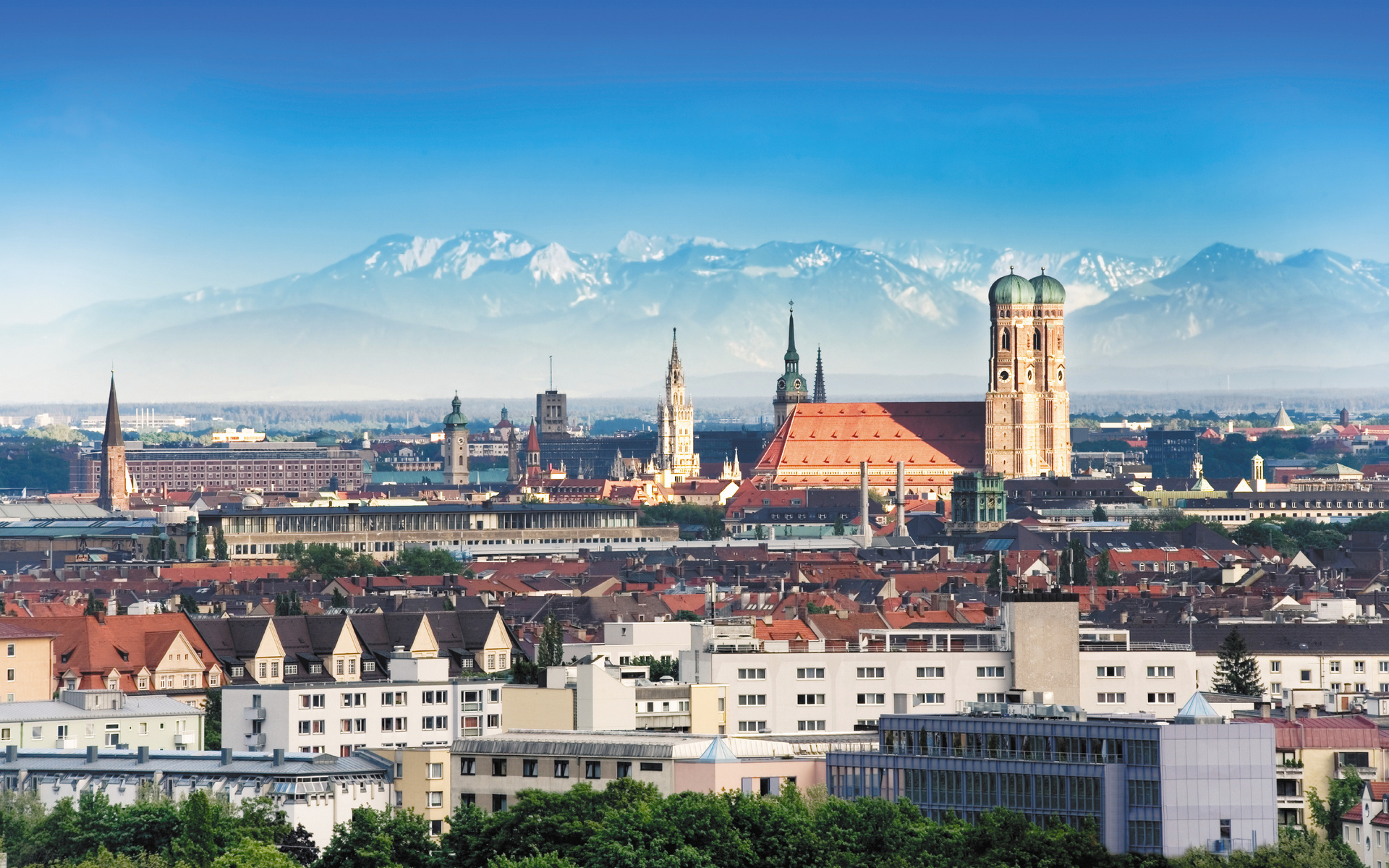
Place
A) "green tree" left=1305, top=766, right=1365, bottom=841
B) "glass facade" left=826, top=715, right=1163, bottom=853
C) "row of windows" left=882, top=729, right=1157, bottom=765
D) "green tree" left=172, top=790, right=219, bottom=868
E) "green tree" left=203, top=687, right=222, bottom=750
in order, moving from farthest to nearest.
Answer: "green tree" left=203, top=687, right=222, bottom=750, "green tree" left=1305, top=766, right=1365, bottom=841, "green tree" left=172, top=790, right=219, bottom=868, "row of windows" left=882, top=729, right=1157, bottom=765, "glass facade" left=826, top=715, right=1163, bottom=853

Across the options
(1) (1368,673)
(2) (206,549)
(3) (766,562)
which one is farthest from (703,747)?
(2) (206,549)

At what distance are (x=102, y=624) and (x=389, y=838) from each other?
1332 inches

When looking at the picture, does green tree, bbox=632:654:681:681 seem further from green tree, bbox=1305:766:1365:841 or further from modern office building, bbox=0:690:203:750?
green tree, bbox=1305:766:1365:841

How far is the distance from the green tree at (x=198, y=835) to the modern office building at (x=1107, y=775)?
34.2 ft

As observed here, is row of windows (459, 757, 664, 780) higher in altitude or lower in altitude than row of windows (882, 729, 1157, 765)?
lower

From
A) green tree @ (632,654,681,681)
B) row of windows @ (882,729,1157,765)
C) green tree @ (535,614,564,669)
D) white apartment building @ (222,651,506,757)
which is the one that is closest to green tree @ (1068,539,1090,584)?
green tree @ (535,614,564,669)

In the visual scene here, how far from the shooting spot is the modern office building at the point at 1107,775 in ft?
177

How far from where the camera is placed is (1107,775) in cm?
5447

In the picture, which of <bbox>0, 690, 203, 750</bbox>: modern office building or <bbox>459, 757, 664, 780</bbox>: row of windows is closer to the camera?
<bbox>459, 757, 664, 780</bbox>: row of windows

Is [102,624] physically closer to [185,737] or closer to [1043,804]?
[185,737]

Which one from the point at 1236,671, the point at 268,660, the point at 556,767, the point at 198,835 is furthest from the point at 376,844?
the point at 1236,671

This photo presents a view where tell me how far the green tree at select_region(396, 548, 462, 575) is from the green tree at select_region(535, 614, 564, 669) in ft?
193

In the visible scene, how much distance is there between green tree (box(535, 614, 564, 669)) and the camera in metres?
81.2

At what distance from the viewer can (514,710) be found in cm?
6881
